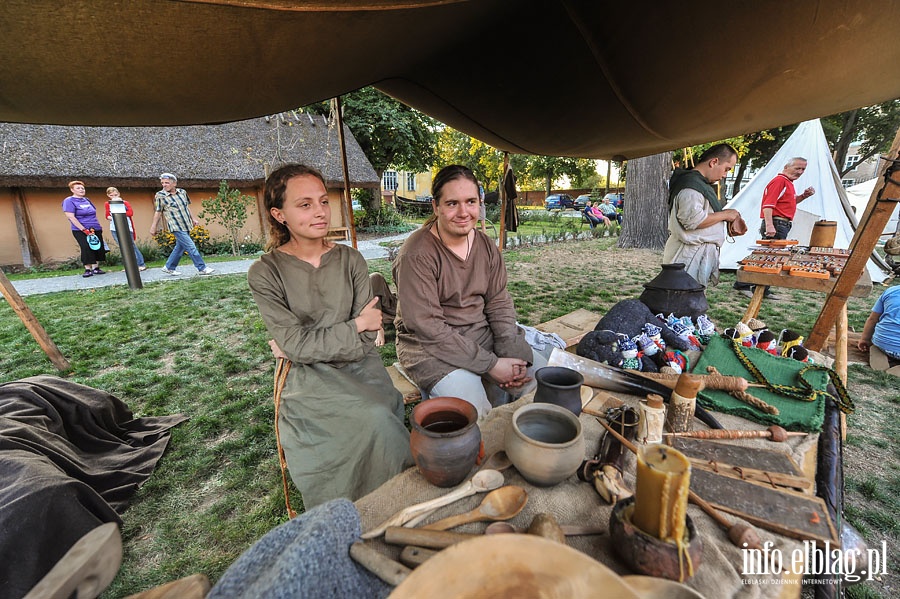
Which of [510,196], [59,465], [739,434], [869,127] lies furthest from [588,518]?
[869,127]

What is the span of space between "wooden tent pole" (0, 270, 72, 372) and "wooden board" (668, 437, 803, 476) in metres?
5.13

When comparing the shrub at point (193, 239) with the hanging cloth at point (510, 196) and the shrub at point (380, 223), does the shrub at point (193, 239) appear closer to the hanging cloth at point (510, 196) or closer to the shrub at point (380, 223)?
the shrub at point (380, 223)

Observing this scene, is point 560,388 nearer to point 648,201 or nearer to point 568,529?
point 568,529

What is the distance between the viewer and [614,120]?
2.60m

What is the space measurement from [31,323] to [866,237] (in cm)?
714

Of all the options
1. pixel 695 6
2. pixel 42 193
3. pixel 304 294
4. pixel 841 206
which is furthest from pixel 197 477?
pixel 42 193

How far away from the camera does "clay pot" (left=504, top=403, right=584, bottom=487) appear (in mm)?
1033

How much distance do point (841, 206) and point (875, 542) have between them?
8.51m

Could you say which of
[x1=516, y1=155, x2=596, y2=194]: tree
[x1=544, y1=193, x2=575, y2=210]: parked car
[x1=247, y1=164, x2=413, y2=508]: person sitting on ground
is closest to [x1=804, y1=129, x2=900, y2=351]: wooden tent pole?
[x1=247, y1=164, x2=413, y2=508]: person sitting on ground

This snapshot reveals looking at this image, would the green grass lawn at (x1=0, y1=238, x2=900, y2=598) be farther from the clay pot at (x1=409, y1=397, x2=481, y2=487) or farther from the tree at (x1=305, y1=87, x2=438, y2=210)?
the tree at (x1=305, y1=87, x2=438, y2=210)

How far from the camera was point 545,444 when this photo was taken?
102cm

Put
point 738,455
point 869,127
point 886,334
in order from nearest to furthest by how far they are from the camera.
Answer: point 738,455 → point 886,334 → point 869,127

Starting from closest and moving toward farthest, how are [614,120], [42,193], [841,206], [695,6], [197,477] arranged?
1. [695,6]
2. [197,477]
3. [614,120]
4. [841,206]
5. [42,193]

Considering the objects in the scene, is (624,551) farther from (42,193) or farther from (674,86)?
(42,193)
